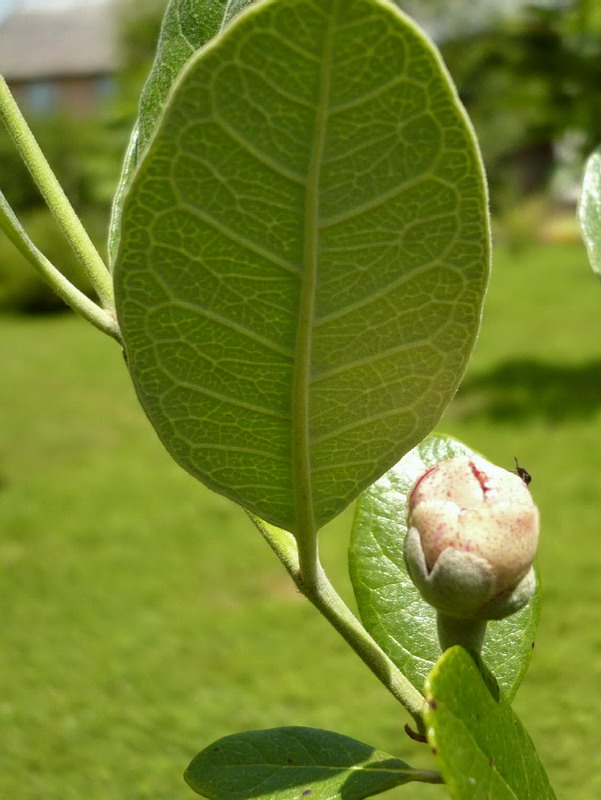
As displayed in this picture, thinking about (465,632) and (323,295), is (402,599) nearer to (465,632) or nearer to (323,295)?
(465,632)

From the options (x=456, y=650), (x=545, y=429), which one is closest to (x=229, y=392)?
(x=456, y=650)

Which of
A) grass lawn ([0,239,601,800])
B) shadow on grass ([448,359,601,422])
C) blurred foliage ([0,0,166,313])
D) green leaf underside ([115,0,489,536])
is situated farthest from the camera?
blurred foliage ([0,0,166,313])

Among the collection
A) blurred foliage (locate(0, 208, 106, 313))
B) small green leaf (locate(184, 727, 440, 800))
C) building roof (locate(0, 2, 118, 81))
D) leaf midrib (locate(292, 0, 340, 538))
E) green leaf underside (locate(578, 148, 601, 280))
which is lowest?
small green leaf (locate(184, 727, 440, 800))

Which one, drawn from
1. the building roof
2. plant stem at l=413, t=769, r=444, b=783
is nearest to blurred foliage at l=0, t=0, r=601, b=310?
plant stem at l=413, t=769, r=444, b=783

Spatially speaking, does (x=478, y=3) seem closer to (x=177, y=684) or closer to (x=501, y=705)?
(x=177, y=684)

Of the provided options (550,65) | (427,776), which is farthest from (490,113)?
(427,776)

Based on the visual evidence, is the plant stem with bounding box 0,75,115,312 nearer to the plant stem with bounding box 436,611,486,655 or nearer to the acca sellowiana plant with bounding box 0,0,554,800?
the acca sellowiana plant with bounding box 0,0,554,800
